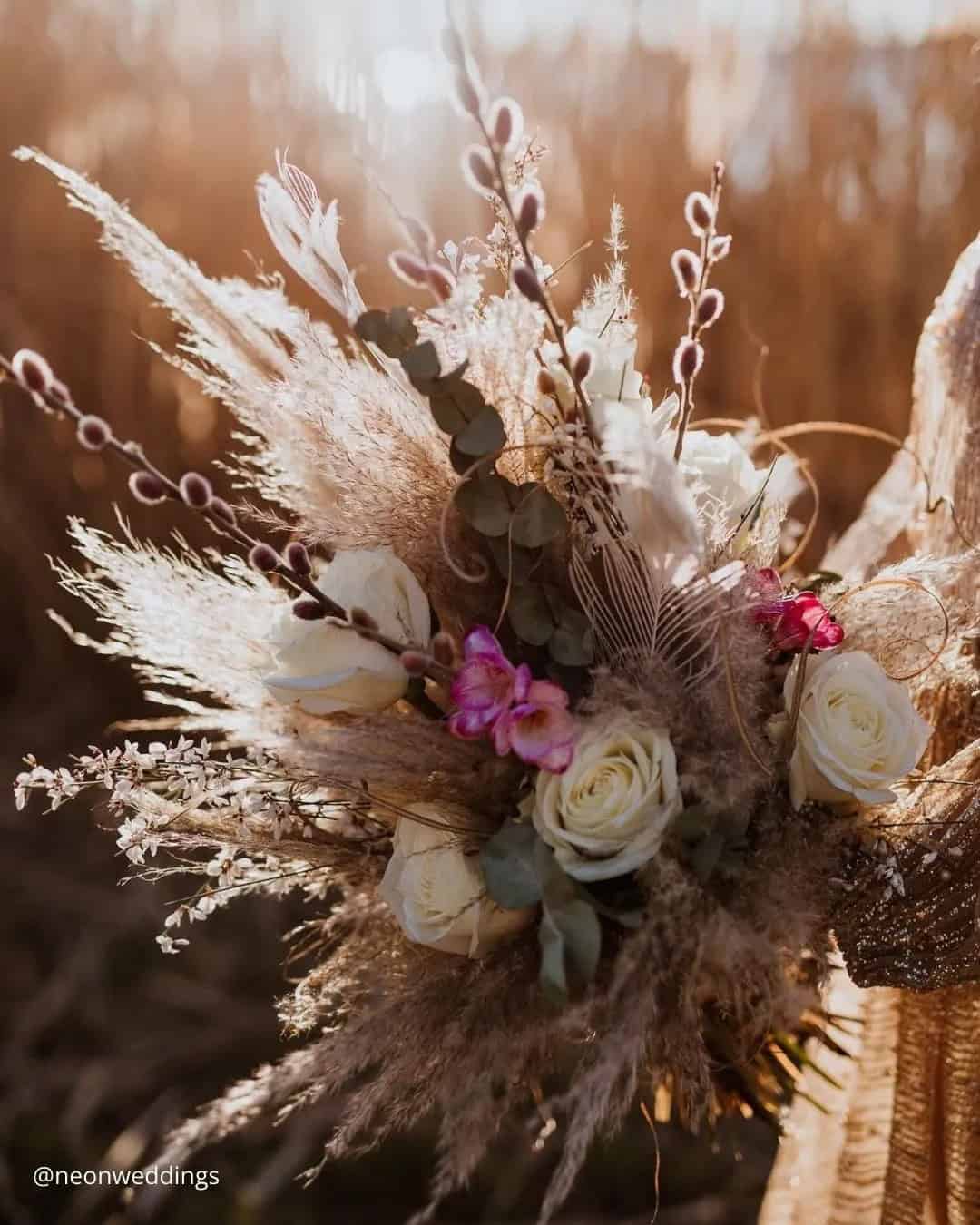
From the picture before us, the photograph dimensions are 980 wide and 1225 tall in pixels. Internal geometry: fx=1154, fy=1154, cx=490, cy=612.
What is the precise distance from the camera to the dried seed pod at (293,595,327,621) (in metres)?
0.58

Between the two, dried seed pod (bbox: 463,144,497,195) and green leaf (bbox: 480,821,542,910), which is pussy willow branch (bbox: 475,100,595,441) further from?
green leaf (bbox: 480,821,542,910)

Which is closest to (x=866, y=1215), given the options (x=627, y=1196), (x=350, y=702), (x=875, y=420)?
(x=350, y=702)

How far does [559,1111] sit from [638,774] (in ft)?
0.53

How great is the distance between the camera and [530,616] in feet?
2.05

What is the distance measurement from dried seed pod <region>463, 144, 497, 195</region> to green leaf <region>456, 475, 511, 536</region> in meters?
0.15

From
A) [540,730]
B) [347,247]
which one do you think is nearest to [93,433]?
[540,730]

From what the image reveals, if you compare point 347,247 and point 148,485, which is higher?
point 347,247

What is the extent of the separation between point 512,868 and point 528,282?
29 centimetres

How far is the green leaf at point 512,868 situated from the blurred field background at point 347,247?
1.22 meters

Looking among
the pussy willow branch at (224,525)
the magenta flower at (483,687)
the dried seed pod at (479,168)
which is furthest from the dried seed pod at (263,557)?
the dried seed pod at (479,168)

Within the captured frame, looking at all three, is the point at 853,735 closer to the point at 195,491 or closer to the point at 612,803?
the point at 612,803

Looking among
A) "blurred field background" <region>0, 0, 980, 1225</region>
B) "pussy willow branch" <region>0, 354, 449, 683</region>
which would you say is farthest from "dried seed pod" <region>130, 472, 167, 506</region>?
"blurred field background" <region>0, 0, 980, 1225</region>

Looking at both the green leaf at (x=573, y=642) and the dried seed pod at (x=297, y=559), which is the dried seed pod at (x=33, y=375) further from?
the green leaf at (x=573, y=642)

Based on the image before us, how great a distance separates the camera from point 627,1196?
178 cm
